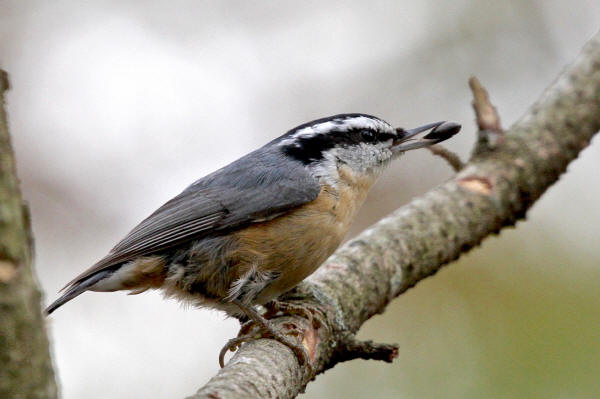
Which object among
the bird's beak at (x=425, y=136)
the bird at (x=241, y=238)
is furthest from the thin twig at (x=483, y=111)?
the bird at (x=241, y=238)

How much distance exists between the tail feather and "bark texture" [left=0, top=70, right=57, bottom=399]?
173 centimetres

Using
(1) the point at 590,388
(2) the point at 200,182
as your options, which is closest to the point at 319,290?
(2) the point at 200,182

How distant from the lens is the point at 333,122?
3.35 metres

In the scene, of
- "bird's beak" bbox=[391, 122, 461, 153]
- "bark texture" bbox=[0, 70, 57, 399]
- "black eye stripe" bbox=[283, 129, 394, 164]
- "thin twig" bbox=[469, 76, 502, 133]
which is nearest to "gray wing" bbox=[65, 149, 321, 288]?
"black eye stripe" bbox=[283, 129, 394, 164]

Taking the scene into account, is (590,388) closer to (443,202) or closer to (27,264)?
(443,202)

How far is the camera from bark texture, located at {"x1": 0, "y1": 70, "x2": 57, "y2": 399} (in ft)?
3.12

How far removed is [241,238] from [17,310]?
189 centimetres

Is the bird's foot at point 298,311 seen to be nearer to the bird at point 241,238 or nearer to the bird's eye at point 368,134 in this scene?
the bird at point 241,238

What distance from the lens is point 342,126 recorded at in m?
3.32

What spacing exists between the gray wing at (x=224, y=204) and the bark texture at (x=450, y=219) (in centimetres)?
39

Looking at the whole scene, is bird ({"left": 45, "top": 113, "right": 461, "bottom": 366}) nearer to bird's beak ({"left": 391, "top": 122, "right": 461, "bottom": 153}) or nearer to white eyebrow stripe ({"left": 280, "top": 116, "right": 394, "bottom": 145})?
white eyebrow stripe ({"left": 280, "top": 116, "right": 394, "bottom": 145})

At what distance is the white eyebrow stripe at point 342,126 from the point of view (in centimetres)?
332

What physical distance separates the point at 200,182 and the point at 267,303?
0.75m

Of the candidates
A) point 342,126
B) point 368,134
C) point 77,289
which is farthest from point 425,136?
point 77,289
